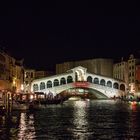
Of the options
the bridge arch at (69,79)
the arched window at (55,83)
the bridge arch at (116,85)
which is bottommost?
the bridge arch at (116,85)

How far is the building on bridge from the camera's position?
11275 centimetres

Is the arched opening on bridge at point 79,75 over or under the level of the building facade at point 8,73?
over

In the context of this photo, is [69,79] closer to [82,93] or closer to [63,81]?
[63,81]

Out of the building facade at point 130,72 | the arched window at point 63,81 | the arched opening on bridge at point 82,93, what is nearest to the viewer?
the building facade at point 130,72

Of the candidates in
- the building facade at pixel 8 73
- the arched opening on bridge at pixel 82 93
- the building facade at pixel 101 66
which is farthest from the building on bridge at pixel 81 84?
the building facade at pixel 8 73

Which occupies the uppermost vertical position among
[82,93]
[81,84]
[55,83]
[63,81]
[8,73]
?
[63,81]

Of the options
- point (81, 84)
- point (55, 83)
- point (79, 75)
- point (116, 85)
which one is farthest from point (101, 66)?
point (81, 84)

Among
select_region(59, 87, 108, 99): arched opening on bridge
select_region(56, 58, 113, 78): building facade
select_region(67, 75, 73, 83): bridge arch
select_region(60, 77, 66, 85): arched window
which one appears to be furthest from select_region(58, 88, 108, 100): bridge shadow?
select_region(56, 58, 113, 78): building facade

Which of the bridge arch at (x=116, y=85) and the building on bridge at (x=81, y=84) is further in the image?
the bridge arch at (x=116, y=85)

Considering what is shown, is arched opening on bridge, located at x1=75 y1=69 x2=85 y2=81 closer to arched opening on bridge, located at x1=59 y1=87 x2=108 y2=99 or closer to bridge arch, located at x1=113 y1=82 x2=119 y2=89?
arched opening on bridge, located at x1=59 y1=87 x2=108 y2=99

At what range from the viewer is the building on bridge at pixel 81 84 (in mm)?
112750

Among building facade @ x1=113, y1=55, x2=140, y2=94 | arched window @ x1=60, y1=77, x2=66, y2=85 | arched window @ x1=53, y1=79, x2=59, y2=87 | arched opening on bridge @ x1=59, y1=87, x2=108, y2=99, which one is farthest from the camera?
arched opening on bridge @ x1=59, y1=87, x2=108, y2=99

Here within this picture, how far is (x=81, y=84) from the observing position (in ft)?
370

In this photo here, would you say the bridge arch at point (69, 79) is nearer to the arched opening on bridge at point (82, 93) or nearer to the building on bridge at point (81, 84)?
the building on bridge at point (81, 84)
